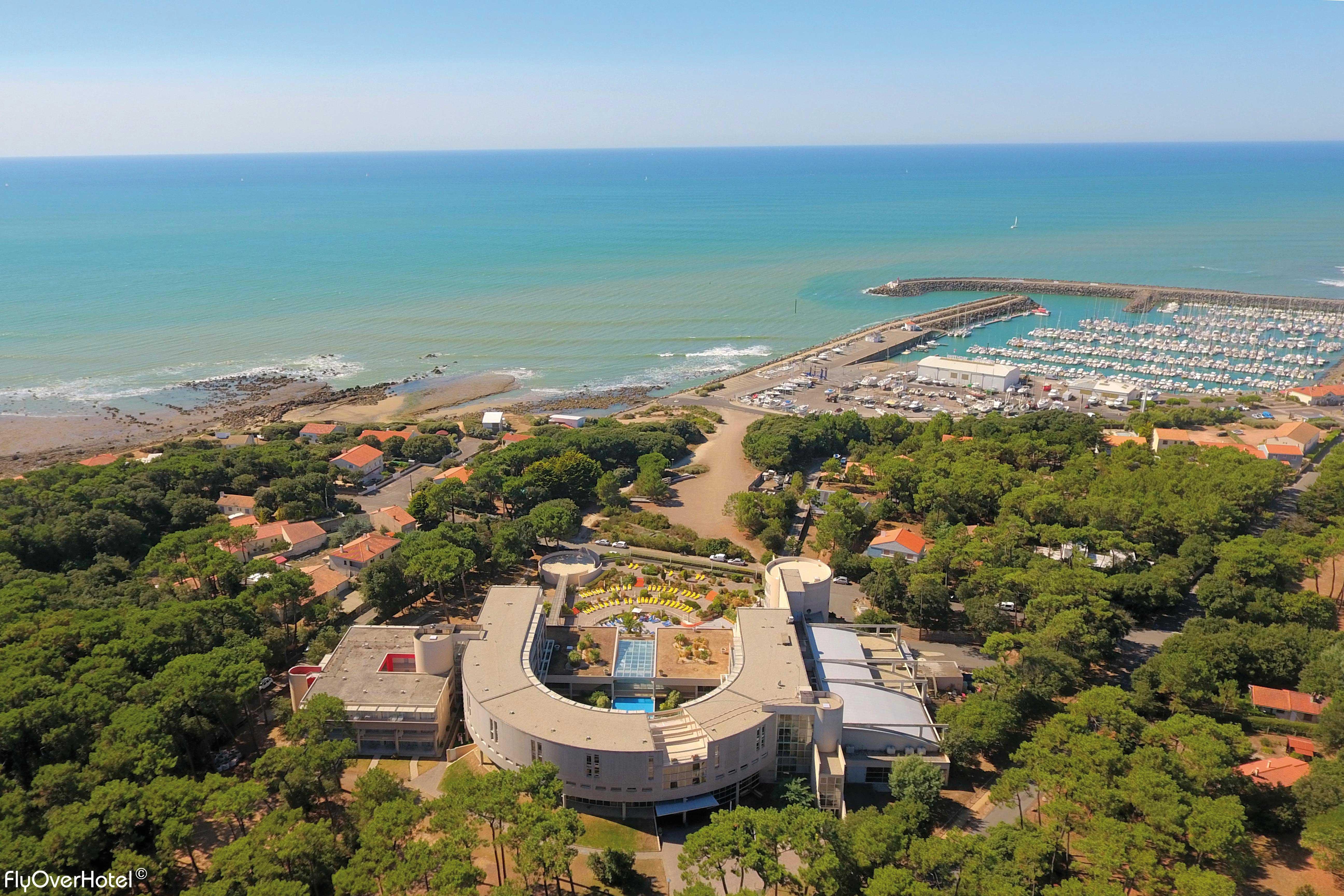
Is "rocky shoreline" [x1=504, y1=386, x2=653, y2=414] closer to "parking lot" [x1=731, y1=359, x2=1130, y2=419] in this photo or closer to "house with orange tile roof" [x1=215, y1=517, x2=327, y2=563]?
"parking lot" [x1=731, y1=359, x2=1130, y2=419]

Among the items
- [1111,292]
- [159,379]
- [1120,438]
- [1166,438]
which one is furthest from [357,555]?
[1111,292]

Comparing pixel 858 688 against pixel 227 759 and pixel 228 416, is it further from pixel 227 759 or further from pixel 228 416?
pixel 228 416

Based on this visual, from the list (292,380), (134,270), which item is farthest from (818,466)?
(134,270)

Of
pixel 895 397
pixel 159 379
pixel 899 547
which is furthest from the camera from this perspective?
pixel 159 379

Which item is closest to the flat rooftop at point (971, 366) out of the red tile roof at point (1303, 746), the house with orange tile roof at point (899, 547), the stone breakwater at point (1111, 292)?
the house with orange tile roof at point (899, 547)

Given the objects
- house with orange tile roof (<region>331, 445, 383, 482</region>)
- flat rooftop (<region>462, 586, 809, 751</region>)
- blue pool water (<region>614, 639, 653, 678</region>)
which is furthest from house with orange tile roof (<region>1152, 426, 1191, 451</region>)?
house with orange tile roof (<region>331, 445, 383, 482</region>)

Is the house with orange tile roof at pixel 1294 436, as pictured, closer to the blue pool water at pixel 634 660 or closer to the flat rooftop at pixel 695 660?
the flat rooftop at pixel 695 660
